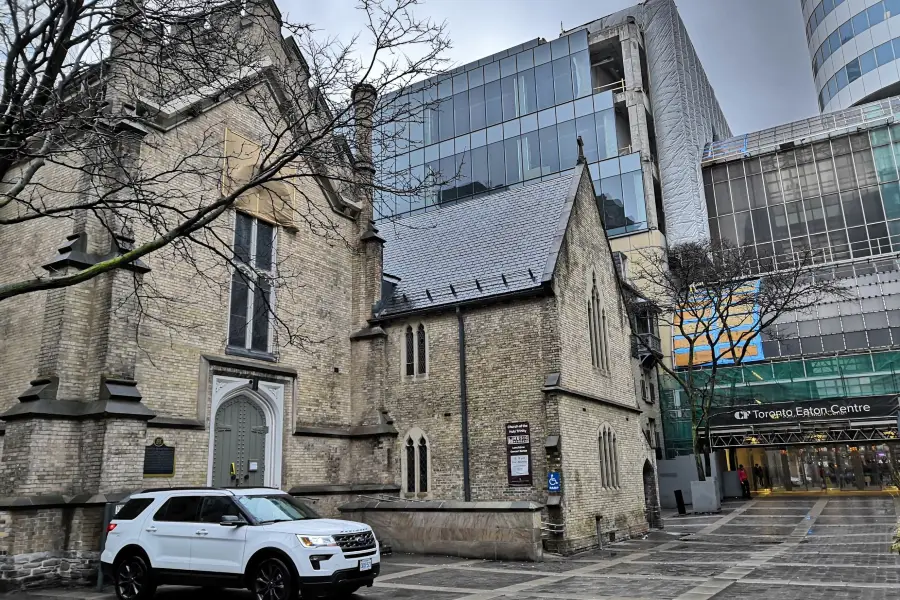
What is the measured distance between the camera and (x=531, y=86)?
164 ft

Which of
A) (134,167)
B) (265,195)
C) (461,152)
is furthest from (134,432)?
(461,152)

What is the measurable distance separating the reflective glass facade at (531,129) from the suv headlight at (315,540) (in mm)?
36578

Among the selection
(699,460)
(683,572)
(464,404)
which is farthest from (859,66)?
(683,572)

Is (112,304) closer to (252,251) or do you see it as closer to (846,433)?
(252,251)

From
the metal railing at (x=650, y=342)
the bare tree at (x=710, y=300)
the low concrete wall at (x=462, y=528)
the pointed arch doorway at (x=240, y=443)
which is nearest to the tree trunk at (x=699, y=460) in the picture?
the bare tree at (x=710, y=300)

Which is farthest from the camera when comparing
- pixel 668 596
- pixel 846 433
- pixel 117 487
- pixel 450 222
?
pixel 846 433

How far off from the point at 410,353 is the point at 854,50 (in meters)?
50.8

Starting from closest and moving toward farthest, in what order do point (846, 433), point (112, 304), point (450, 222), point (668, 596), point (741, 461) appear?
point (668, 596), point (112, 304), point (450, 222), point (846, 433), point (741, 461)

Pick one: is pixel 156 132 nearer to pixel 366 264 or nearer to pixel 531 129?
pixel 366 264

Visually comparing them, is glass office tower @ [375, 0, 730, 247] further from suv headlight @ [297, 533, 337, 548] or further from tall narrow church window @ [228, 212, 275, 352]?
suv headlight @ [297, 533, 337, 548]

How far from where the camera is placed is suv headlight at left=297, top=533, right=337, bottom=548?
9.13 m

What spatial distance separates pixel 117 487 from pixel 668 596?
9.62 metres

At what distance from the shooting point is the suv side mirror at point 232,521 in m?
9.54

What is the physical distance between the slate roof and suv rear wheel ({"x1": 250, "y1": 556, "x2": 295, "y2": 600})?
32.6ft
